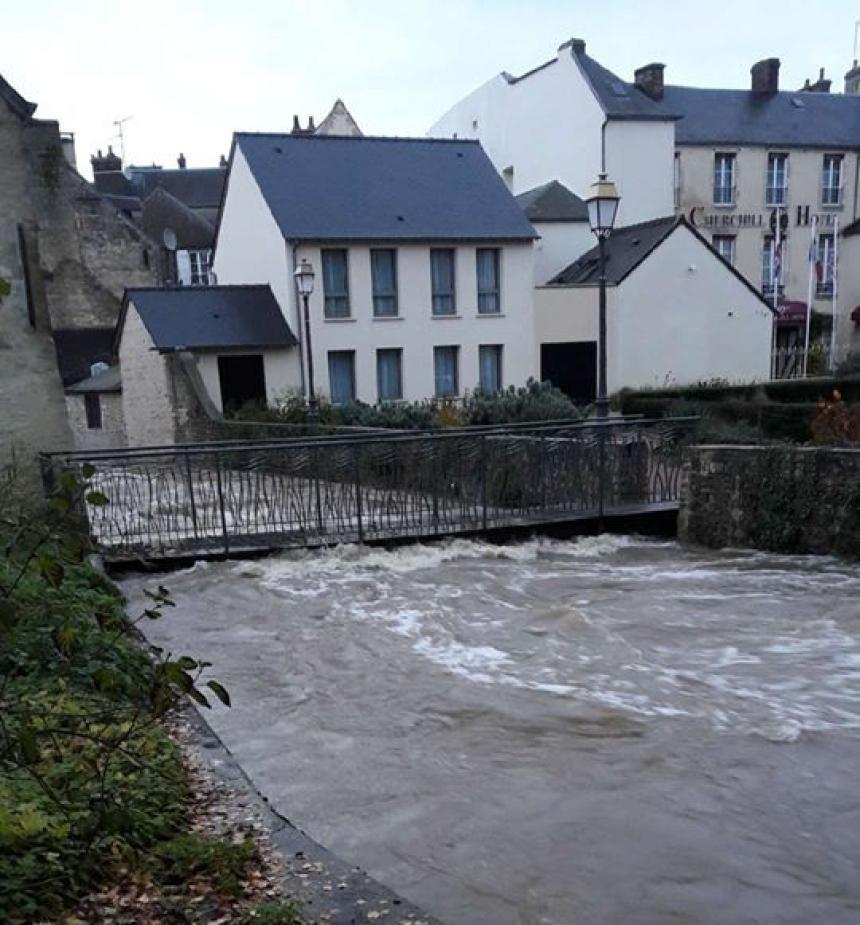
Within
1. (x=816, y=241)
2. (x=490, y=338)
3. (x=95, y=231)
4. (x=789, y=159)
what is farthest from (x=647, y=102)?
(x=95, y=231)

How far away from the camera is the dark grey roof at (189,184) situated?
47.1 metres

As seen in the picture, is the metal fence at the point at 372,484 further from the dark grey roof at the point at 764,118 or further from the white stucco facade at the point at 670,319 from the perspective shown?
the dark grey roof at the point at 764,118

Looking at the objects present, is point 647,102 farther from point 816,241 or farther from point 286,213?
point 286,213

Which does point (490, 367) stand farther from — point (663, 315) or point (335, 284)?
point (663, 315)

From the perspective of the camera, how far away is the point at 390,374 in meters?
24.9

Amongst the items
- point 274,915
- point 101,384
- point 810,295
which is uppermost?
point 810,295

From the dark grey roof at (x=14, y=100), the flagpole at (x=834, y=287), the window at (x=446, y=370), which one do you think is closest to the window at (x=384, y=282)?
the window at (x=446, y=370)

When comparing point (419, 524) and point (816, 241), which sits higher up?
point (816, 241)

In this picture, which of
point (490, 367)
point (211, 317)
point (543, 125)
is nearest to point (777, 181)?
point (543, 125)

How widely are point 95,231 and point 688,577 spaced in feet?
99.5

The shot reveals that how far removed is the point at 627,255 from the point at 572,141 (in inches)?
280

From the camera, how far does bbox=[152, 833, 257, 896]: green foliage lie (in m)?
2.98

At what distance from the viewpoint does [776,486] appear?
10.6 metres

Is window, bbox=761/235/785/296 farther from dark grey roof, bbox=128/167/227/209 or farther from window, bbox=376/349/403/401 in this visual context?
dark grey roof, bbox=128/167/227/209
